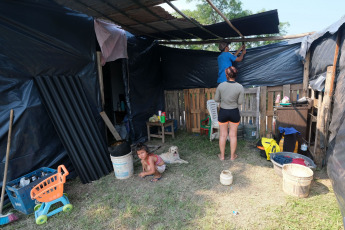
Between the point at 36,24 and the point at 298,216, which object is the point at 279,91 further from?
the point at 36,24

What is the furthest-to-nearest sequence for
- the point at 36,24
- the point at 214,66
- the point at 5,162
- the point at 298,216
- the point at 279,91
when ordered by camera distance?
the point at 214,66
the point at 279,91
the point at 36,24
the point at 5,162
the point at 298,216

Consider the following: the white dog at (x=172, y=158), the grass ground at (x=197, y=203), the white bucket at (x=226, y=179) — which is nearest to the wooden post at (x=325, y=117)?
the grass ground at (x=197, y=203)

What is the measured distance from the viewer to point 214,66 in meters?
5.67

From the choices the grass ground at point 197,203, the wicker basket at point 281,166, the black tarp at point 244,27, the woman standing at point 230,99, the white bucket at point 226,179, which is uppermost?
the black tarp at point 244,27

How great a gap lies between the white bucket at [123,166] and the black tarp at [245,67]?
141 inches

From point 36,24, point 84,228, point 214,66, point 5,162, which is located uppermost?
point 36,24

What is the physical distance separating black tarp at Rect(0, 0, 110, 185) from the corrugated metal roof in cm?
39

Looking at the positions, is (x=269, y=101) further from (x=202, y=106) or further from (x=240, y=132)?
(x=202, y=106)

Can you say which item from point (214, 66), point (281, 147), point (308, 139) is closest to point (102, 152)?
point (281, 147)

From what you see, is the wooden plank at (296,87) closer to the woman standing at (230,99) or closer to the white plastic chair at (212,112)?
the white plastic chair at (212,112)

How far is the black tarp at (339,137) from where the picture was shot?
6.84 feet

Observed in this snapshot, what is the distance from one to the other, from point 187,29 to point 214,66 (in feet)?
5.20

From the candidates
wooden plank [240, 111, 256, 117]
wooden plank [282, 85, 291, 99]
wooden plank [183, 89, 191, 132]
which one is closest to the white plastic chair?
wooden plank [240, 111, 256, 117]

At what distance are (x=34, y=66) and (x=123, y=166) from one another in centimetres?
212
